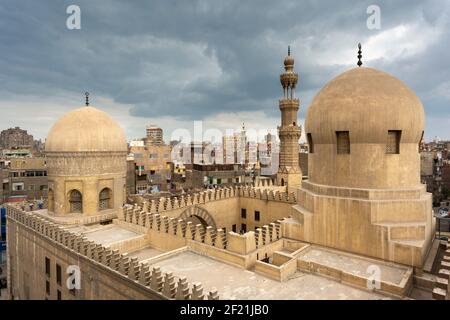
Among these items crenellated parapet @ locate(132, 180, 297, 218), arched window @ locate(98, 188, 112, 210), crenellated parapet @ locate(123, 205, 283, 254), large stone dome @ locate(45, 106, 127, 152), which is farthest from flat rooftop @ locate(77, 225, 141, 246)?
large stone dome @ locate(45, 106, 127, 152)

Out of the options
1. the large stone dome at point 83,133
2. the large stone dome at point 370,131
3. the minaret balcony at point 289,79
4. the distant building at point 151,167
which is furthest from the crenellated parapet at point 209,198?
the distant building at point 151,167

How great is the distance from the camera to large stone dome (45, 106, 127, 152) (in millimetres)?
21219

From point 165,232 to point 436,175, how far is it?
70.9 meters

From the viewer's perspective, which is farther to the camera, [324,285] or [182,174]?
[182,174]

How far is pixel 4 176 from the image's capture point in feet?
154

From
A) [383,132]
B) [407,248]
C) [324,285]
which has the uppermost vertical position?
[383,132]

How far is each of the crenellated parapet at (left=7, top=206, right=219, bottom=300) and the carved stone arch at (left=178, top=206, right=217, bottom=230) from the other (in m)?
5.03

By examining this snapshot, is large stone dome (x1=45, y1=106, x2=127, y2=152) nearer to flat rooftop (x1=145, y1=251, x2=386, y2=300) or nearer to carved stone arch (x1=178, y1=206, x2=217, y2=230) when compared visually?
carved stone arch (x1=178, y1=206, x2=217, y2=230)

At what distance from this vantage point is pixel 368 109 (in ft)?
44.8

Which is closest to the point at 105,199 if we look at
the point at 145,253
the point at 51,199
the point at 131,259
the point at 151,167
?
the point at 51,199

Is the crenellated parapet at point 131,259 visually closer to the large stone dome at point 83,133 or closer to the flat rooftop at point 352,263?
the large stone dome at point 83,133

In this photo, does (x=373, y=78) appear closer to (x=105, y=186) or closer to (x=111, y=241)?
(x=111, y=241)

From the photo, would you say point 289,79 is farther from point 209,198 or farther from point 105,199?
point 105,199

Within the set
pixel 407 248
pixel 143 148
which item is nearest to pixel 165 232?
pixel 407 248
